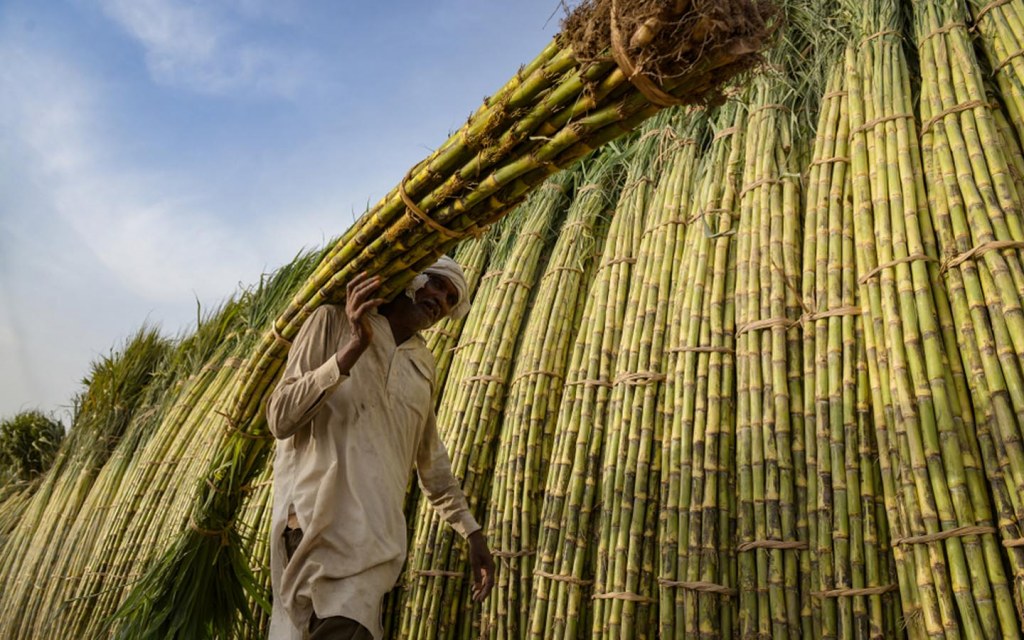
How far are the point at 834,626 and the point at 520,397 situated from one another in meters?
1.65

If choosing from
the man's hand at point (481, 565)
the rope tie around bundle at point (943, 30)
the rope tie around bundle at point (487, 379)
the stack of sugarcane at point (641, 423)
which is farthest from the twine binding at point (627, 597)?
the rope tie around bundle at point (943, 30)

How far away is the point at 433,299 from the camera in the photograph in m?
3.04

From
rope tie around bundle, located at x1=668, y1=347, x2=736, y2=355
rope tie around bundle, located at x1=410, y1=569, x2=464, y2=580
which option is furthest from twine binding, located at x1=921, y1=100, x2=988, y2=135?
rope tie around bundle, located at x1=410, y1=569, x2=464, y2=580

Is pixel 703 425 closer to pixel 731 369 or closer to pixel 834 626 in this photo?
pixel 731 369

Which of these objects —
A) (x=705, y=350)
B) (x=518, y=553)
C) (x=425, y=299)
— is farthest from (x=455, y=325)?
(x=705, y=350)

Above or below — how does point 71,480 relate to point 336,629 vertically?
above

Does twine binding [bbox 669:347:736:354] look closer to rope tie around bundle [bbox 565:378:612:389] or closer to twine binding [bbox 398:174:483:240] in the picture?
rope tie around bundle [bbox 565:378:612:389]

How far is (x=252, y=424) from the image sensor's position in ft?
11.4

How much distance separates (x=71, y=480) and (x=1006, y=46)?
23.3ft

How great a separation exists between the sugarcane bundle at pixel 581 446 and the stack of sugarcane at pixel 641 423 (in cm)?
5

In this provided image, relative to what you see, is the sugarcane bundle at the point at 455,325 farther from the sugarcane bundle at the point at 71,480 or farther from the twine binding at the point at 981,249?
the sugarcane bundle at the point at 71,480

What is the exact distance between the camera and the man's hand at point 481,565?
306cm

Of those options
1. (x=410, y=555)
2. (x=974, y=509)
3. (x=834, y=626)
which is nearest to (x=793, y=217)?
(x=974, y=509)

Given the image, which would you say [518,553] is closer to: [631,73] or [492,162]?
[492,162]
